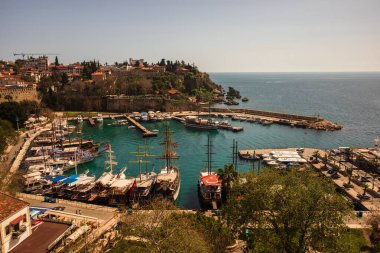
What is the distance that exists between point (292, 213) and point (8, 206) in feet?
60.8

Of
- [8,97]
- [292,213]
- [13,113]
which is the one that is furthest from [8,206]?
[8,97]

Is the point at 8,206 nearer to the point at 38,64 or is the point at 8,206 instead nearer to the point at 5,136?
the point at 5,136

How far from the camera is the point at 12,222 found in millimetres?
18906

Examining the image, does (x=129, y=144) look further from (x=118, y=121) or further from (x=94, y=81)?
(x=94, y=81)

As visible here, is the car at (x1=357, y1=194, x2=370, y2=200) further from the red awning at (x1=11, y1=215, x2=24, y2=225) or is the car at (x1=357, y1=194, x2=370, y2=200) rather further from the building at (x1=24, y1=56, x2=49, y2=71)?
the building at (x1=24, y1=56, x2=49, y2=71)

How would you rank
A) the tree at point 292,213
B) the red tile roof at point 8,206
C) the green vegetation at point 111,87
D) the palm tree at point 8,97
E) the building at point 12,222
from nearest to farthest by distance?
the tree at point 292,213 → the building at point 12,222 → the red tile roof at point 8,206 → the palm tree at point 8,97 → the green vegetation at point 111,87

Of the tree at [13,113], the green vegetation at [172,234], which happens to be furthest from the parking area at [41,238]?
the tree at [13,113]

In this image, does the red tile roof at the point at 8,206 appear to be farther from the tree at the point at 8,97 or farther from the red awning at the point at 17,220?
the tree at the point at 8,97

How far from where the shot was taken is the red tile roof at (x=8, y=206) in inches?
732

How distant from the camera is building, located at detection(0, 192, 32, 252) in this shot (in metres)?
18.2

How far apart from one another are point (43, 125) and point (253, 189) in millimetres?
71435

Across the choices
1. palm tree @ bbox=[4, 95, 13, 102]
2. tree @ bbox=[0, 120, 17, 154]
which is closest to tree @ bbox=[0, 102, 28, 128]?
tree @ bbox=[0, 120, 17, 154]

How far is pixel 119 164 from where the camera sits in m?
51.1

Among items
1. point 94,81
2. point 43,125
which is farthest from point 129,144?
point 94,81
